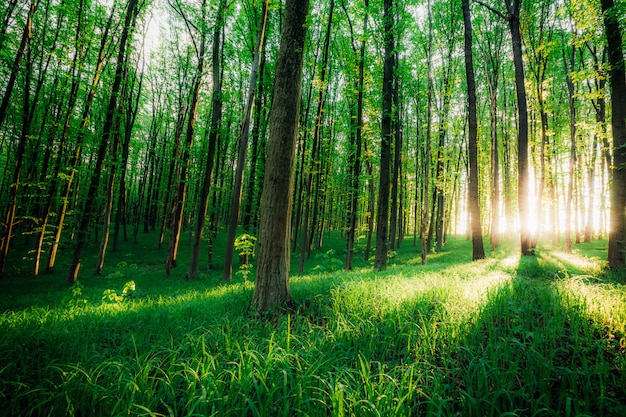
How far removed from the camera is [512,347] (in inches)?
98.1

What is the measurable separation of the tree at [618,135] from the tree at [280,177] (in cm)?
922

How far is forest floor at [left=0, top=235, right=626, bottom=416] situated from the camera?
180 cm

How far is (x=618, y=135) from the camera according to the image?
6.88m

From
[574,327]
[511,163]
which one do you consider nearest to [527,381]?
[574,327]

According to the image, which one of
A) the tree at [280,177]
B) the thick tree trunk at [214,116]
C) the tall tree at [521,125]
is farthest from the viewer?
the thick tree trunk at [214,116]

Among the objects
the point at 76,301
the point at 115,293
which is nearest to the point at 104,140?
the point at 76,301

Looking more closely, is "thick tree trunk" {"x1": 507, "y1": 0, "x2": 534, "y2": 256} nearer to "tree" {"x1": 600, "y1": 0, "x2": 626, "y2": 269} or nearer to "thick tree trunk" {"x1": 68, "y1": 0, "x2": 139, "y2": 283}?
"tree" {"x1": 600, "y1": 0, "x2": 626, "y2": 269}

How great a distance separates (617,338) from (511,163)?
34011 millimetres

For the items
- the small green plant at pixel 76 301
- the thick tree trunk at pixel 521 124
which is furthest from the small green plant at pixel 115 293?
the thick tree trunk at pixel 521 124

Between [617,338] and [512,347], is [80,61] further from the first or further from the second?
[617,338]

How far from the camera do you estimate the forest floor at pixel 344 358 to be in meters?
1.80

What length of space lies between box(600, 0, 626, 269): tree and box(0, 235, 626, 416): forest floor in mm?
3915

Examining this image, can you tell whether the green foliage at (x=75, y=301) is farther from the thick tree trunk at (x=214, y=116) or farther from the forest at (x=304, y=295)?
the thick tree trunk at (x=214, y=116)

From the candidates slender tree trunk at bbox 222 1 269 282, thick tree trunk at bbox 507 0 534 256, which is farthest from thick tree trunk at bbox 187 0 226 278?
thick tree trunk at bbox 507 0 534 256
